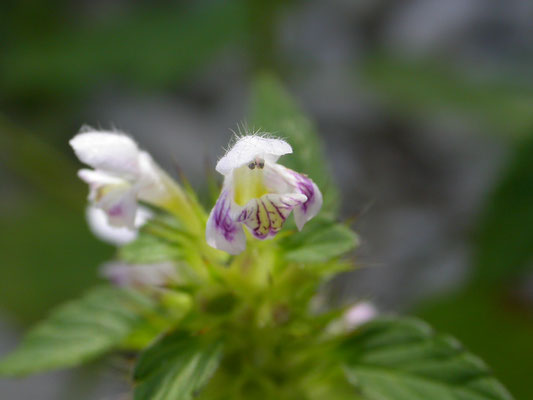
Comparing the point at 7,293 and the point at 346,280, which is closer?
the point at 7,293

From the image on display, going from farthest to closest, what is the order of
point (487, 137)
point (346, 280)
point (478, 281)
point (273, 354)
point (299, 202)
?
1. point (487, 137)
2. point (346, 280)
3. point (478, 281)
4. point (273, 354)
5. point (299, 202)

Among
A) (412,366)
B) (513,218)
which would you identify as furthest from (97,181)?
(513,218)

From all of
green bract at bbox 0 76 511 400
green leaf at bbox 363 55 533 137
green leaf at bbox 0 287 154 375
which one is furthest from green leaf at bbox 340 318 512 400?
green leaf at bbox 363 55 533 137

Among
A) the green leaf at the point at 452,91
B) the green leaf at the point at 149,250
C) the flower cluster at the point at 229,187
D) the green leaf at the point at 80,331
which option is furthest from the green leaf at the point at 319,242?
the green leaf at the point at 452,91

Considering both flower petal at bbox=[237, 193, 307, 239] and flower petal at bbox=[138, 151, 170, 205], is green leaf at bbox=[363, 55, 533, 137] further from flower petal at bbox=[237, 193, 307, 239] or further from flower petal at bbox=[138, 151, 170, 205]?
flower petal at bbox=[237, 193, 307, 239]

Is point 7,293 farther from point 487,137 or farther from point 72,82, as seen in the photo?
point 487,137

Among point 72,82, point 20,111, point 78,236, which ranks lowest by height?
point 78,236

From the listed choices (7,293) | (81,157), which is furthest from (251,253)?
(7,293)

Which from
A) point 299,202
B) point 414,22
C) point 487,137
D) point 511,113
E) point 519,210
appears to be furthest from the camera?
point 414,22
